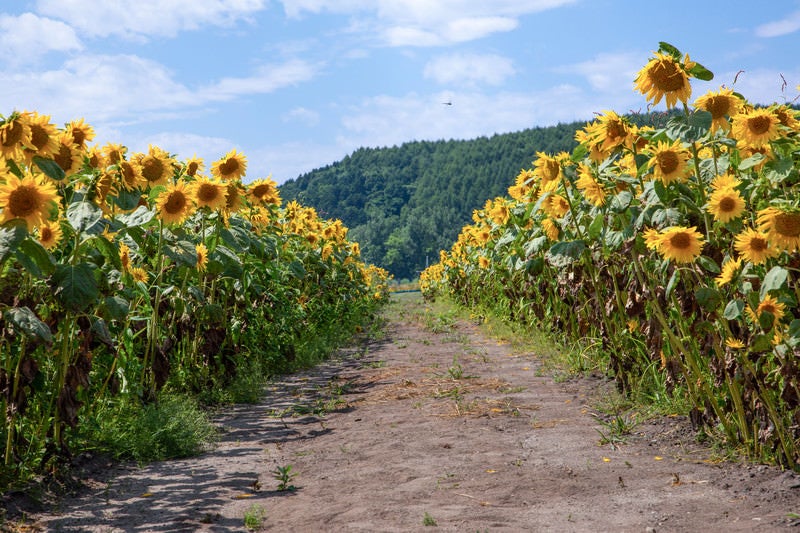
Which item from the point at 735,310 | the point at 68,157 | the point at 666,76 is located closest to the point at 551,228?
the point at 666,76

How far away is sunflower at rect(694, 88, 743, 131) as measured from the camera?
3613 mm

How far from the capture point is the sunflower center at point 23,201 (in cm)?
319

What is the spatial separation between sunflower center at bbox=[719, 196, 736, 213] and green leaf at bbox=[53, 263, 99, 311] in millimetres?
2801

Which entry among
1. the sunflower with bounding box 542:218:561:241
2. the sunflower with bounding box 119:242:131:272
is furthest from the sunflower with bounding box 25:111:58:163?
the sunflower with bounding box 542:218:561:241

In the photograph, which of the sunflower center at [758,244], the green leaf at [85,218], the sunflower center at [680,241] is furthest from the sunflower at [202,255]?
the sunflower center at [758,244]

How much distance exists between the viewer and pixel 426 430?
5000 millimetres

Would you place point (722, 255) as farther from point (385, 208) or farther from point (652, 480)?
point (385, 208)

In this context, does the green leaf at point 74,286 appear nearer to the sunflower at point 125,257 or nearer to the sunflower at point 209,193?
the sunflower at point 125,257

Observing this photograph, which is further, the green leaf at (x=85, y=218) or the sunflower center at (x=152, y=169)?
the sunflower center at (x=152, y=169)

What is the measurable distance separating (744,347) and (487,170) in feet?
377

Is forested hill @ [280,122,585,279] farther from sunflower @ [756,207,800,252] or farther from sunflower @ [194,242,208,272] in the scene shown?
sunflower @ [756,207,800,252]

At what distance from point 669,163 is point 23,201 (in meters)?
2.89

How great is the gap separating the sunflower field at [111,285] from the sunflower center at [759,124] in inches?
114

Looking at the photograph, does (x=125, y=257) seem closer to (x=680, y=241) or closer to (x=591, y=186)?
(x=591, y=186)
